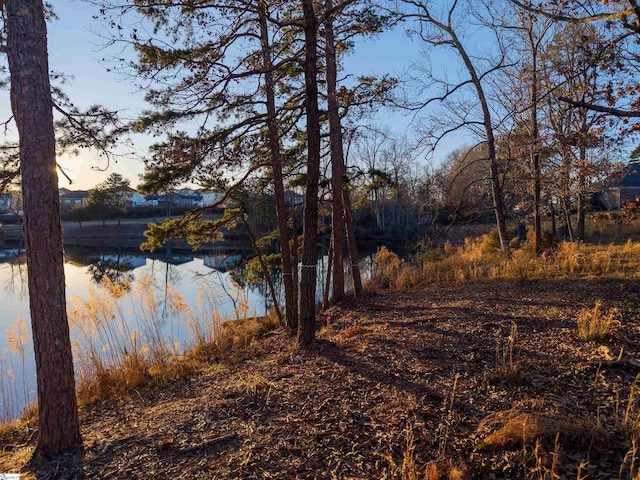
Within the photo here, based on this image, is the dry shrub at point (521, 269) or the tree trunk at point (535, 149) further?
the tree trunk at point (535, 149)

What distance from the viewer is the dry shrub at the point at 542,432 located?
2.58 m

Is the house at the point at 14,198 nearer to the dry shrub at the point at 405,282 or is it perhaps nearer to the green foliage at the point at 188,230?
the green foliage at the point at 188,230

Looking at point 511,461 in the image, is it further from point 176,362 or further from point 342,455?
point 176,362

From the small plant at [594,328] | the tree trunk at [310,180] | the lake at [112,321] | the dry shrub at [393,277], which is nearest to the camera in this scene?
the small plant at [594,328]

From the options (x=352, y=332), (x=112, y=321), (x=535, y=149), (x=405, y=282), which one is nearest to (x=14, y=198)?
(x=112, y=321)

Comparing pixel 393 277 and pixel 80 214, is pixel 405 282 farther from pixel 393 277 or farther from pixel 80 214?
pixel 80 214

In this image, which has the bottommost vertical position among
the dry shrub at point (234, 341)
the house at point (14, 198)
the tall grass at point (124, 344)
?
the dry shrub at point (234, 341)

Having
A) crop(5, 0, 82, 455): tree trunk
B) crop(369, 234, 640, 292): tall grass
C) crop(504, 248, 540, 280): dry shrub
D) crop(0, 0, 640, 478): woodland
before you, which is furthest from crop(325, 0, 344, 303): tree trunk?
crop(5, 0, 82, 455): tree trunk

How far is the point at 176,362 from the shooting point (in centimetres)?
654

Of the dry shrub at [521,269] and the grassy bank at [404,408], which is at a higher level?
the dry shrub at [521,269]

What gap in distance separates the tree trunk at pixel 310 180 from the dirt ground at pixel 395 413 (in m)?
0.48

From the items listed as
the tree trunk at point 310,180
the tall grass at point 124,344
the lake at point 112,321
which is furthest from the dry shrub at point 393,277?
the tree trunk at point 310,180

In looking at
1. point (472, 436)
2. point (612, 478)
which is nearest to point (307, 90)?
point (472, 436)

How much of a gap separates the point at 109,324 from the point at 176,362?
4.47ft
